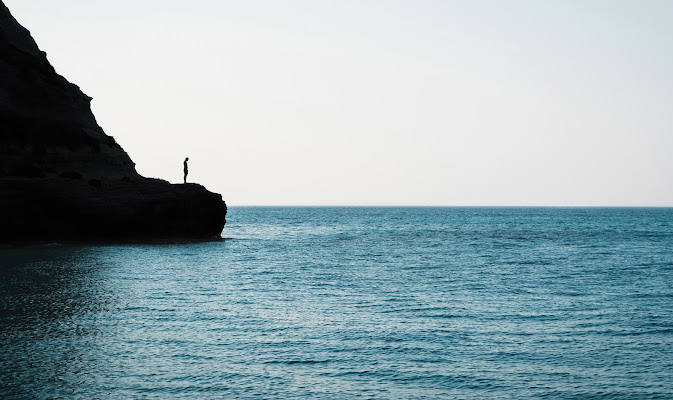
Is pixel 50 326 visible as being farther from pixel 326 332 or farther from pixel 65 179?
pixel 65 179

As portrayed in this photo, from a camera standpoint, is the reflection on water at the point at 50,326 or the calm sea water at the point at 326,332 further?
the calm sea water at the point at 326,332

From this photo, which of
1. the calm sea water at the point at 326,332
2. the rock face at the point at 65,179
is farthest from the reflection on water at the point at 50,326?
the rock face at the point at 65,179

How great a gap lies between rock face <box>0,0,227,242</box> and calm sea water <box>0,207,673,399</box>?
17.9 m

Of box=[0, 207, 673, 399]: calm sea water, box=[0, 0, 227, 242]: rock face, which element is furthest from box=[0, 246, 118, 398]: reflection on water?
box=[0, 0, 227, 242]: rock face

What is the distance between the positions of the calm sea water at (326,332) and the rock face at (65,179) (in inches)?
705

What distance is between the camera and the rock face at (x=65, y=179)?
Result: 63406 millimetres

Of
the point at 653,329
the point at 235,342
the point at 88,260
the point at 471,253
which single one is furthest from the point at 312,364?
the point at 471,253

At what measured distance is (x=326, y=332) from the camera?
79.6ft

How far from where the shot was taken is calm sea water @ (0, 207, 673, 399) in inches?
680

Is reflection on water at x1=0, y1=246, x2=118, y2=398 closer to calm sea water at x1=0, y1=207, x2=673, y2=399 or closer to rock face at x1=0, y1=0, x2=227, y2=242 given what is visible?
calm sea water at x1=0, y1=207, x2=673, y2=399

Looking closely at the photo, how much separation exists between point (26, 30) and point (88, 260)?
4961cm

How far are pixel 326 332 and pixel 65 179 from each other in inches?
1995

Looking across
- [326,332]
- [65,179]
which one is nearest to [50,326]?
[326,332]

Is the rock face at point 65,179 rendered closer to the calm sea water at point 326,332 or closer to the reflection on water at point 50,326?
the calm sea water at point 326,332
